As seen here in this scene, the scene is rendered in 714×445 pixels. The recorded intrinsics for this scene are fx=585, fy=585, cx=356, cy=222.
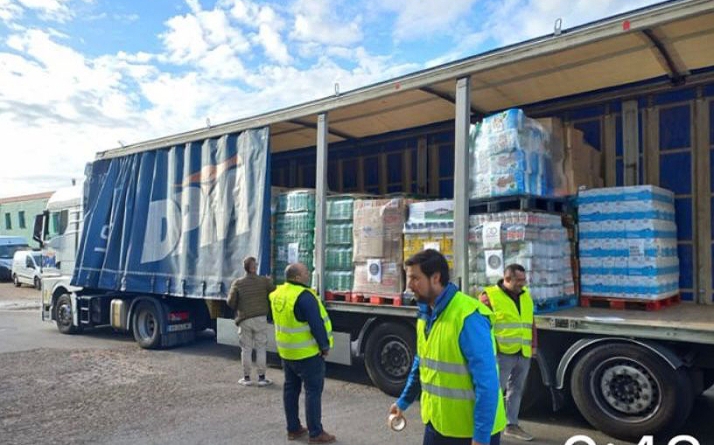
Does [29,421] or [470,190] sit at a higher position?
[470,190]

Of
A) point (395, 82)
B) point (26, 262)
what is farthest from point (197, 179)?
point (26, 262)

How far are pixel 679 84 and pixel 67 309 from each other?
11.7 m

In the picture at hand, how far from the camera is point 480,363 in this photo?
2705 mm

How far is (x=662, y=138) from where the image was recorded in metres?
7.15

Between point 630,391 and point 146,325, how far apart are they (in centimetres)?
825

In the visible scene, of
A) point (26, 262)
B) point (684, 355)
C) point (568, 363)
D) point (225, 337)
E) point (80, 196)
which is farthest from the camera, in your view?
point (26, 262)

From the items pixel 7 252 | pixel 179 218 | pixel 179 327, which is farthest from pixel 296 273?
pixel 7 252

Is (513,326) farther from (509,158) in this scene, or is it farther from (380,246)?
(380,246)

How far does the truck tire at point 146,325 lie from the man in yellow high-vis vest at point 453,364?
27.2 ft

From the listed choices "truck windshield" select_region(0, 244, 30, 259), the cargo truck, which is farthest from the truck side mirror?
"truck windshield" select_region(0, 244, 30, 259)

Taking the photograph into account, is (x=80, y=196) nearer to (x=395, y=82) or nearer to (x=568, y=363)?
(x=395, y=82)

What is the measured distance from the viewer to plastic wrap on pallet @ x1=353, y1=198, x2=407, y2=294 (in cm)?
694

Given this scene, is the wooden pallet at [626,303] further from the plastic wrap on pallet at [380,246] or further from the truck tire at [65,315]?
the truck tire at [65,315]

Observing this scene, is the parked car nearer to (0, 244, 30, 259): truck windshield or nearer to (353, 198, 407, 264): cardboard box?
(0, 244, 30, 259): truck windshield
